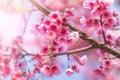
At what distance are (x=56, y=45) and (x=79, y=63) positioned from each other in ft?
2.40

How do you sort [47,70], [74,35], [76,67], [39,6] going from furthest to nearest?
[76,67]
[47,70]
[39,6]
[74,35]

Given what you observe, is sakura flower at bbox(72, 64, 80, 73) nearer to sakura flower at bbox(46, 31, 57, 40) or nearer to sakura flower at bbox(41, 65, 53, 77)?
sakura flower at bbox(41, 65, 53, 77)

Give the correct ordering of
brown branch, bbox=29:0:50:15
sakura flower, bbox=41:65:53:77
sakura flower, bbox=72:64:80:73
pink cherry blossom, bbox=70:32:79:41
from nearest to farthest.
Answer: pink cherry blossom, bbox=70:32:79:41 → brown branch, bbox=29:0:50:15 → sakura flower, bbox=41:65:53:77 → sakura flower, bbox=72:64:80:73

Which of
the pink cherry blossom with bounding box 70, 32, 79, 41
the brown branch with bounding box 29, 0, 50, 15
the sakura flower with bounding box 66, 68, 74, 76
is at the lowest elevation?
the sakura flower with bounding box 66, 68, 74, 76

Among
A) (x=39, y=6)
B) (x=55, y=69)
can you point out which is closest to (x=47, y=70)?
(x=55, y=69)

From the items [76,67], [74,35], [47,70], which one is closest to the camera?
[74,35]

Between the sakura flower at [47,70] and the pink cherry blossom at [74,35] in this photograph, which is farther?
the sakura flower at [47,70]

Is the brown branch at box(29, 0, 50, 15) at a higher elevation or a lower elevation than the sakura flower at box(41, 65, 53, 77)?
higher

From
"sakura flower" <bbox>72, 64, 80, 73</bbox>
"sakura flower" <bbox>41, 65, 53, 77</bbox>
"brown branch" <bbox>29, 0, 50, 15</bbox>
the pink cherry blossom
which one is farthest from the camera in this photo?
"sakura flower" <bbox>72, 64, 80, 73</bbox>

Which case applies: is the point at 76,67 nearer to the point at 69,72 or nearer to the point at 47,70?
the point at 69,72

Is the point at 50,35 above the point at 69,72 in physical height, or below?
above

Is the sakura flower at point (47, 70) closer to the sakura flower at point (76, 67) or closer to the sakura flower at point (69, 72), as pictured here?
the sakura flower at point (69, 72)

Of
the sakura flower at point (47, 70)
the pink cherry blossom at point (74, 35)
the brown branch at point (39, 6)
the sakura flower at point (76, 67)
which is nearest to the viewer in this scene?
the pink cherry blossom at point (74, 35)

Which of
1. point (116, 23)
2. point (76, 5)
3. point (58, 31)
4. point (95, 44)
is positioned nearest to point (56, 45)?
point (58, 31)
